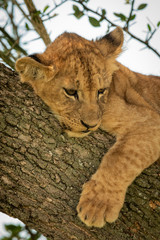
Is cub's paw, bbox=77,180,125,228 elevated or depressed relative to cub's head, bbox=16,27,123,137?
depressed

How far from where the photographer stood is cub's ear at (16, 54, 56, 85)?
2531 mm

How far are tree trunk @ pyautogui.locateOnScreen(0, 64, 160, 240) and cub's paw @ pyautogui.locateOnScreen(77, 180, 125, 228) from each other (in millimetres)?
48

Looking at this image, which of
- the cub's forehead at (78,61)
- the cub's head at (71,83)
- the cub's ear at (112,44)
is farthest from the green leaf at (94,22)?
the cub's head at (71,83)

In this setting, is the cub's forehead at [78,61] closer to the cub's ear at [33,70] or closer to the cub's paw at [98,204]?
the cub's ear at [33,70]

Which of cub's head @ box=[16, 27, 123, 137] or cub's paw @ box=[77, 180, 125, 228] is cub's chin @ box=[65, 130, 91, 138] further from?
cub's paw @ box=[77, 180, 125, 228]

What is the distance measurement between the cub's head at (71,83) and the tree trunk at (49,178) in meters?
0.17

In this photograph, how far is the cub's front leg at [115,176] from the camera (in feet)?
7.74

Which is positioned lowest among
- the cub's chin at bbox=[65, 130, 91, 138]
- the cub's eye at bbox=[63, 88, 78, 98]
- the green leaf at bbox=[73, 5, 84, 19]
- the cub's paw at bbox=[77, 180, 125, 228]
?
the cub's paw at bbox=[77, 180, 125, 228]

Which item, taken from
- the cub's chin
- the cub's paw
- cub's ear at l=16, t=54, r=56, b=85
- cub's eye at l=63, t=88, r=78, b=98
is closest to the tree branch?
cub's ear at l=16, t=54, r=56, b=85

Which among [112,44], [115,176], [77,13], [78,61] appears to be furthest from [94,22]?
[115,176]

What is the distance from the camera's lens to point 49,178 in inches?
88.0

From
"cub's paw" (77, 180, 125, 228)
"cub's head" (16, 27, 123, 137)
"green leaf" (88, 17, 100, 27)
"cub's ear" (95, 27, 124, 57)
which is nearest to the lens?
"cub's paw" (77, 180, 125, 228)

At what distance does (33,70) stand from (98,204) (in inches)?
50.7

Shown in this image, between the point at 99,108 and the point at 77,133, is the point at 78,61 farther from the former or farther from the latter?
the point at 77,133
